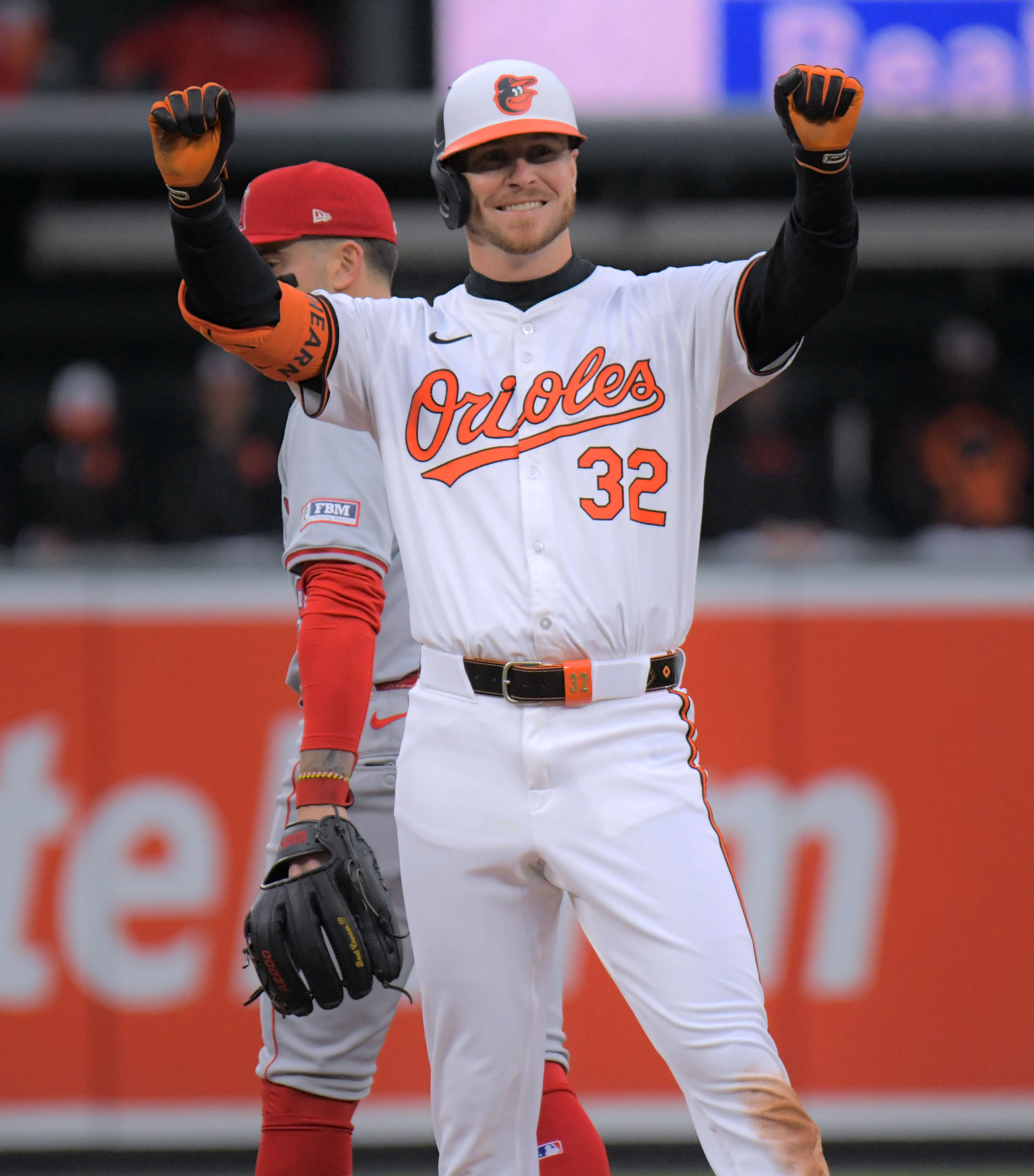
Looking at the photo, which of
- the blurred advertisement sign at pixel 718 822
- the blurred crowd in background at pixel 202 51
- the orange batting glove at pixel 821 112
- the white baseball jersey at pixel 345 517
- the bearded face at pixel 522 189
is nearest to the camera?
the orange batting glove at pixel 821 112

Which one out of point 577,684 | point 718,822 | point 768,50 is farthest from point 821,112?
point 768,50

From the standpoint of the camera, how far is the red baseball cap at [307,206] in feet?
9.08

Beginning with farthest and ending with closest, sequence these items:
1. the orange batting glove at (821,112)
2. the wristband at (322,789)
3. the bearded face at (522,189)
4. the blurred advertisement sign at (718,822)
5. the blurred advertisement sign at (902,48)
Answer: the blurred advertisement sign at (902,48) → the blurred advertisement sign at (718,822) → the wristband at (322,789) → the bearded face at (522,189) → the orange batting glove at (821,112)

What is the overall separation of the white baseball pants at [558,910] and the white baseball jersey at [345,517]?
0.33 m

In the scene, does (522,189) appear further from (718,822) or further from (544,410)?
(718,822)

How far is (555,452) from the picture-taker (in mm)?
2293

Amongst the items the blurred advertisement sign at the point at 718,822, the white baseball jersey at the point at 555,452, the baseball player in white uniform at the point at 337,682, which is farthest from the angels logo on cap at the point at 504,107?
the blurred advertisement sign at the point at 718,822

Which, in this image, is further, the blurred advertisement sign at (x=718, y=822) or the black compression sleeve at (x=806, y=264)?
the blurred advertisement sign at (x=718, y=822)

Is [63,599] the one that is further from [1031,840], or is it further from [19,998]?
[1031,840]

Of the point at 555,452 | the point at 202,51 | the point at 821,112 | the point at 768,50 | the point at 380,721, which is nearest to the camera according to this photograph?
the point at 821,112

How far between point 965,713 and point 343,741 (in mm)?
2324

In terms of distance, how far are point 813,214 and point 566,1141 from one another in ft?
4.82

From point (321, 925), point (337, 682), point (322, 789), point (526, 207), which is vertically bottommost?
point (321, 925)

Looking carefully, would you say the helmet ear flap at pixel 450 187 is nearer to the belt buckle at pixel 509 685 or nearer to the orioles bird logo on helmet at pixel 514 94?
the orioles bird logo on helmet at pixel 514 94
